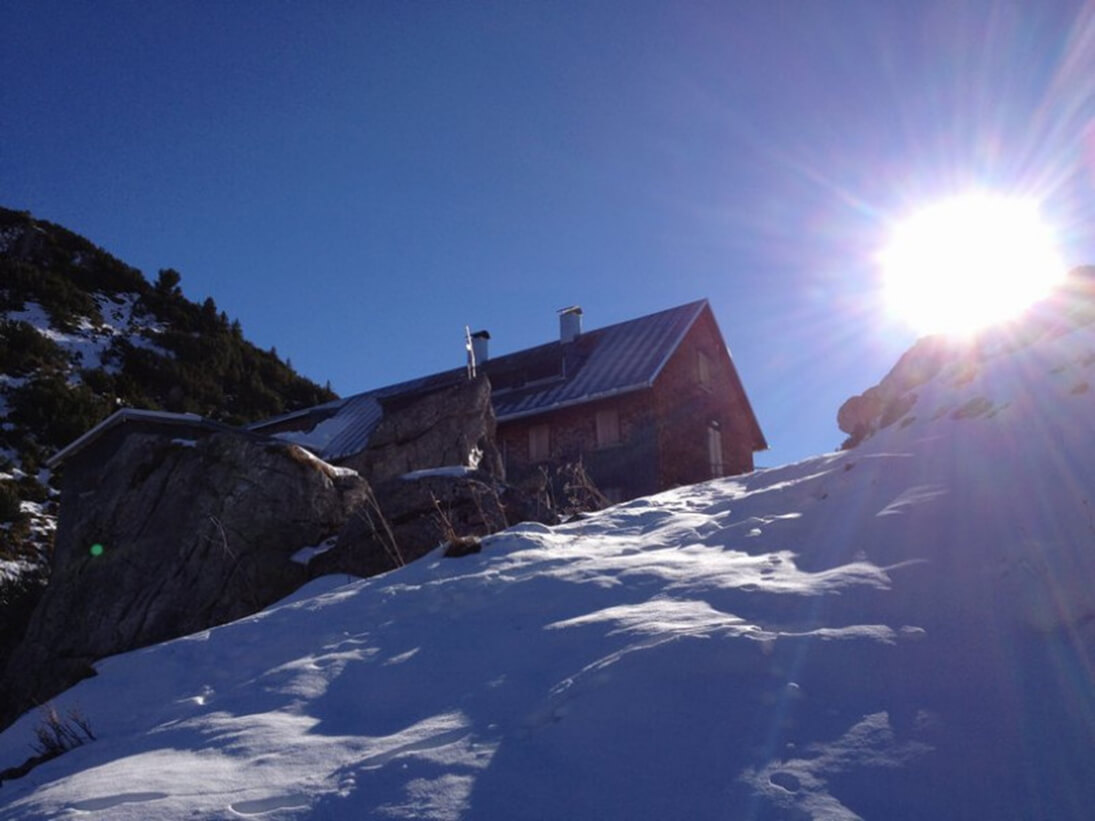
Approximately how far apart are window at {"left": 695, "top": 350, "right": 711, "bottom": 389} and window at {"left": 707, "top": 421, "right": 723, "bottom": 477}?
1.17 metres

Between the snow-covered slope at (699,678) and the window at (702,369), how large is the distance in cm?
1683

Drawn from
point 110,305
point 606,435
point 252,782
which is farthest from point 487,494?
point 110,305

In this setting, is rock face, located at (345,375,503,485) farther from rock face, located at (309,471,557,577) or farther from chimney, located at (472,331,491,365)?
chimney, located at (472,331,491,365)

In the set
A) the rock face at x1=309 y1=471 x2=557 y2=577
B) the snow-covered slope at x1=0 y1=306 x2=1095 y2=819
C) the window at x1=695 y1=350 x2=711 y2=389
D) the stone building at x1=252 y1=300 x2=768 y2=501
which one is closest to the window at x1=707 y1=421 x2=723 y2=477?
the stone building at x1=252 y1=300 x2=768 y2=501

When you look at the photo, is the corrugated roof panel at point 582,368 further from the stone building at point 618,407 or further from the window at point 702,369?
the window at point 702,369

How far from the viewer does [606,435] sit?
67.5 feet

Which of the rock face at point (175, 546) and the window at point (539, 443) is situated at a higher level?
the window at point (539, 443)

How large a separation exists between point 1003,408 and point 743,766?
4.22 meters

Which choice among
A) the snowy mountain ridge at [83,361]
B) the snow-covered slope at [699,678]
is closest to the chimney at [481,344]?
the snowy mountain ridge at [83,361]

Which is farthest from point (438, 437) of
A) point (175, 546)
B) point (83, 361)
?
point (83, 361)

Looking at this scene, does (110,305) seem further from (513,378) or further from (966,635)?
(966,635)

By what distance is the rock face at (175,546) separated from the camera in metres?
7.95

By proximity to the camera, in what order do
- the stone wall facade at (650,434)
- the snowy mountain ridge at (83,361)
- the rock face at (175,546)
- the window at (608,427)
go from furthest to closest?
the snowy mountain ridge at (83,361) → the window at (608,427) → the stone wall facade at (650,434) → the rock face at (175,546)

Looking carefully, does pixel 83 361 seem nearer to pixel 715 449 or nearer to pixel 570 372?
pixel 570 372
